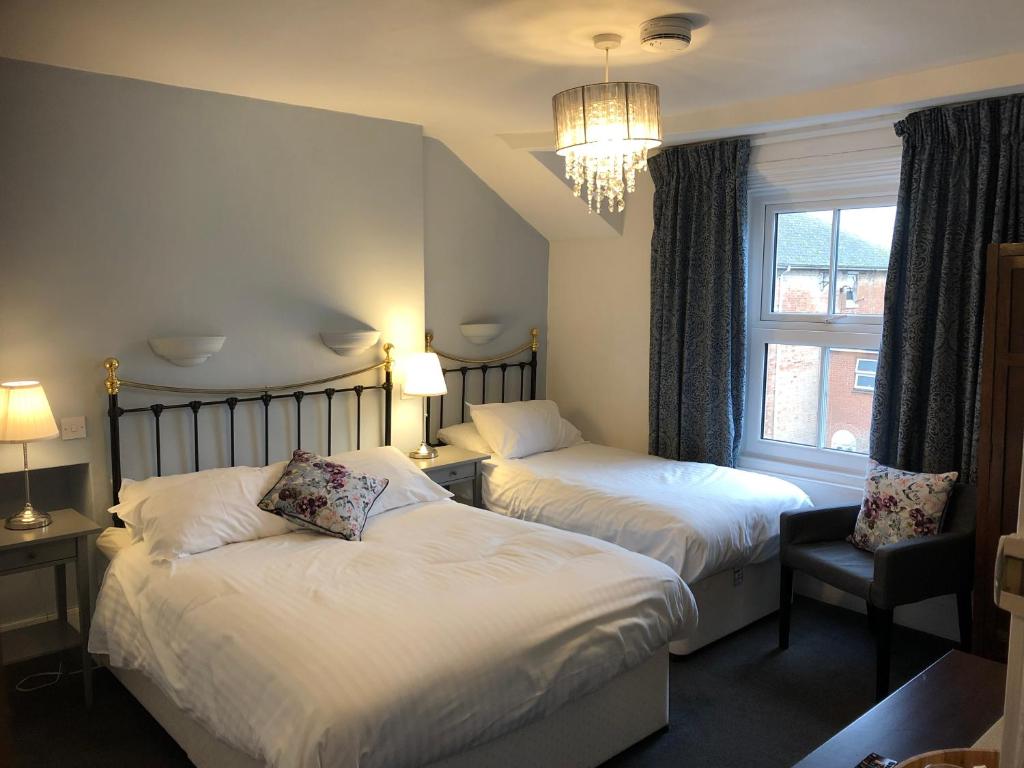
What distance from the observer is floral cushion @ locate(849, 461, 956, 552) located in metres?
3.27

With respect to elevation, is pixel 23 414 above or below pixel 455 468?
above

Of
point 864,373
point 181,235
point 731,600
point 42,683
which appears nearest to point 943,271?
point 864,373

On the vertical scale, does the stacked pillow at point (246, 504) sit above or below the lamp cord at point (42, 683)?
above

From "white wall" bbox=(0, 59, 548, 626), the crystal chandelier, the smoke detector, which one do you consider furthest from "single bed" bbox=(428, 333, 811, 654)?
the smoke detector

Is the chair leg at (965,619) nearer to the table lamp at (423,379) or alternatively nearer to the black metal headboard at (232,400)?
the table lamp at (423,379)

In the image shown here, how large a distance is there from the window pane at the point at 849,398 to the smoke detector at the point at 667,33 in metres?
2.10

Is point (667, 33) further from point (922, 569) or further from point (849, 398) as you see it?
point (849, 398)

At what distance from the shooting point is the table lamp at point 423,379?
13.5 feet

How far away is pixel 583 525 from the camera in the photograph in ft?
11.9

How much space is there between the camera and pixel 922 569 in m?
3.03

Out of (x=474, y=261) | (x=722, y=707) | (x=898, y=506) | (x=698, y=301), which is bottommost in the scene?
(x=722, y=707)

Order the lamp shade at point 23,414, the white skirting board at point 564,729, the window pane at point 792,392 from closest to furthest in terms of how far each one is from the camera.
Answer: the white skirting board at point 564,729, the lamp shade at point 23,414, the window pane at point 792,392

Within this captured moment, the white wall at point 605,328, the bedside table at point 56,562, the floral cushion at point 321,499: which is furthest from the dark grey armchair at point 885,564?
the bedside table at point 56,562

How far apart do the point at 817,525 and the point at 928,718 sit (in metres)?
1.71
